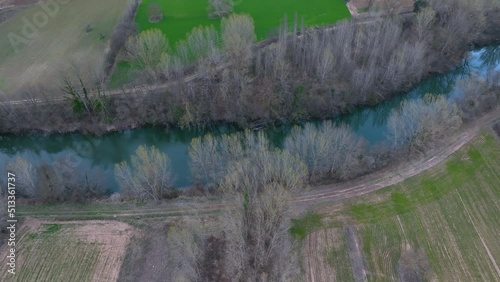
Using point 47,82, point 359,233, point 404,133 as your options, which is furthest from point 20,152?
point 404,133

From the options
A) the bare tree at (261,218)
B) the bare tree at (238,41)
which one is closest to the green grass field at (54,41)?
the bare tree at (238,41)

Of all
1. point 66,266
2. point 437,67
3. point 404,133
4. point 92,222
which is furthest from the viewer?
point 437,67

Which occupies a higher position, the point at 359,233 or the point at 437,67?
the point at 437,67

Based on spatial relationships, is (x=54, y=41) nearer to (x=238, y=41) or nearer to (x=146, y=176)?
(x=238, y=41)

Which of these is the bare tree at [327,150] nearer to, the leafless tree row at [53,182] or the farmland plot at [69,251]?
the farmland plot at [69,251]

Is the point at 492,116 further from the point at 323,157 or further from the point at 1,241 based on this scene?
the point at 1,241

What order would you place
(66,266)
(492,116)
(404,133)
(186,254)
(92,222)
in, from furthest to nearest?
1. (492,116)
2. (404,133)
3. (92,222)
4. (66,266)
5. (186,254)

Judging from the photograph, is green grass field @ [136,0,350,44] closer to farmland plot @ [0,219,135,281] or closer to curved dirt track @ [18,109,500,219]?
curved dirt track @ [18,109,500,219]
